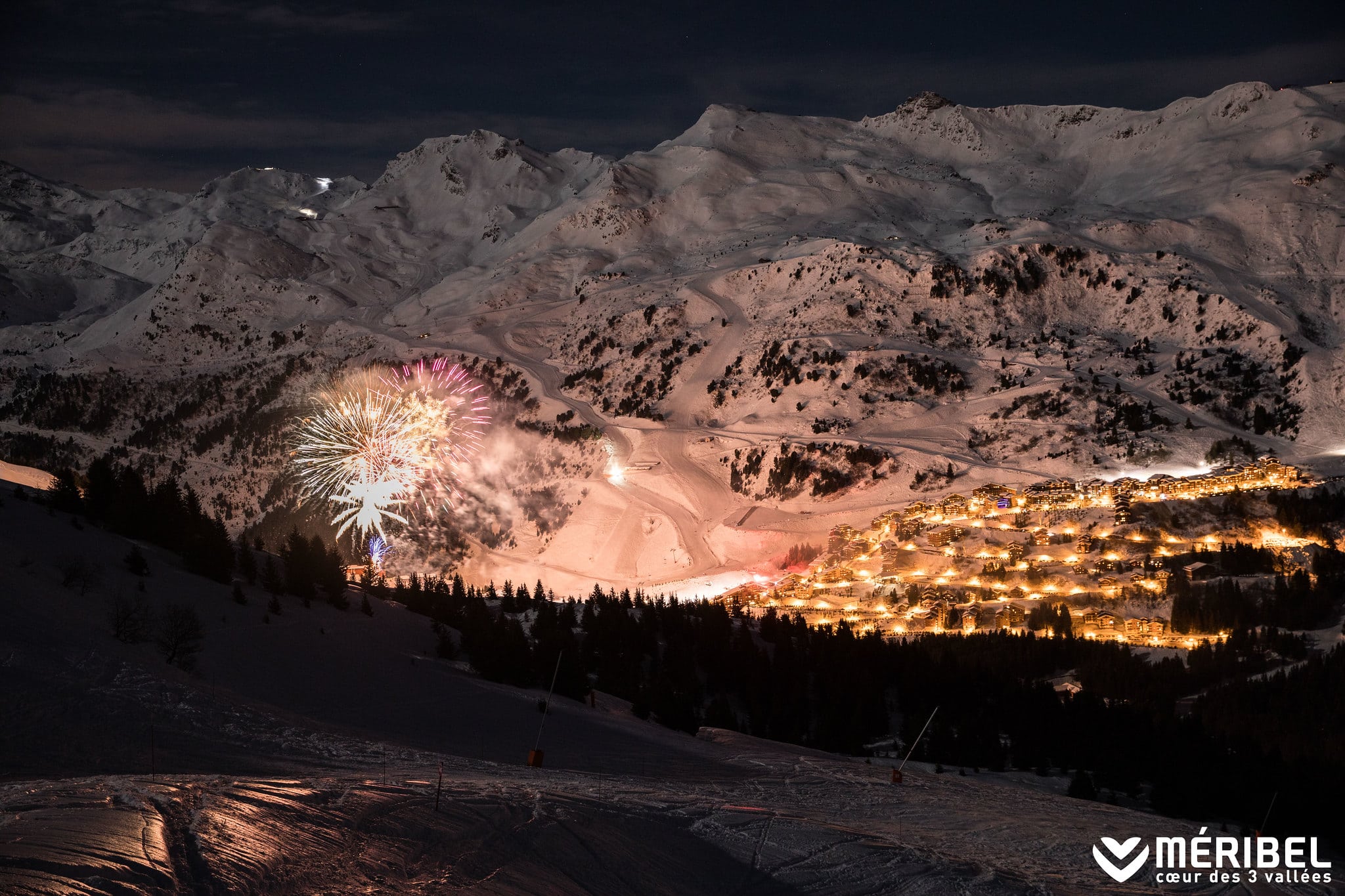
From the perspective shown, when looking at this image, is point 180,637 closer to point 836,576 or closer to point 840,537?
point 836,576

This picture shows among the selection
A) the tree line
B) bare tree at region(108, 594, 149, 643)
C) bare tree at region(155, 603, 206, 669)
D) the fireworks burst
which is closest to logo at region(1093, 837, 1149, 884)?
the tree line

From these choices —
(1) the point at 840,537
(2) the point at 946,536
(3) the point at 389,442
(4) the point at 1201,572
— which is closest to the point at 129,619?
(4) the point at 1201,572

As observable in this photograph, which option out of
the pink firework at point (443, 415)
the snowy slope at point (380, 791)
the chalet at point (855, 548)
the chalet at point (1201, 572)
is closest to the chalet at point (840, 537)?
the chalet at point (855, 548)

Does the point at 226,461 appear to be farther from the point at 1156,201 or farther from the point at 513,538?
the point at 1156,201

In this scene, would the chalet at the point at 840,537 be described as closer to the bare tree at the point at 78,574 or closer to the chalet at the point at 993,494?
the chalet at the point at 993,494

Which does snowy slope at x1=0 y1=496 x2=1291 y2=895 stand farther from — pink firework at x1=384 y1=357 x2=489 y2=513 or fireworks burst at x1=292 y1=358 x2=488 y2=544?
pink firework at x1=384 y1=357 x2=489 y2=513
